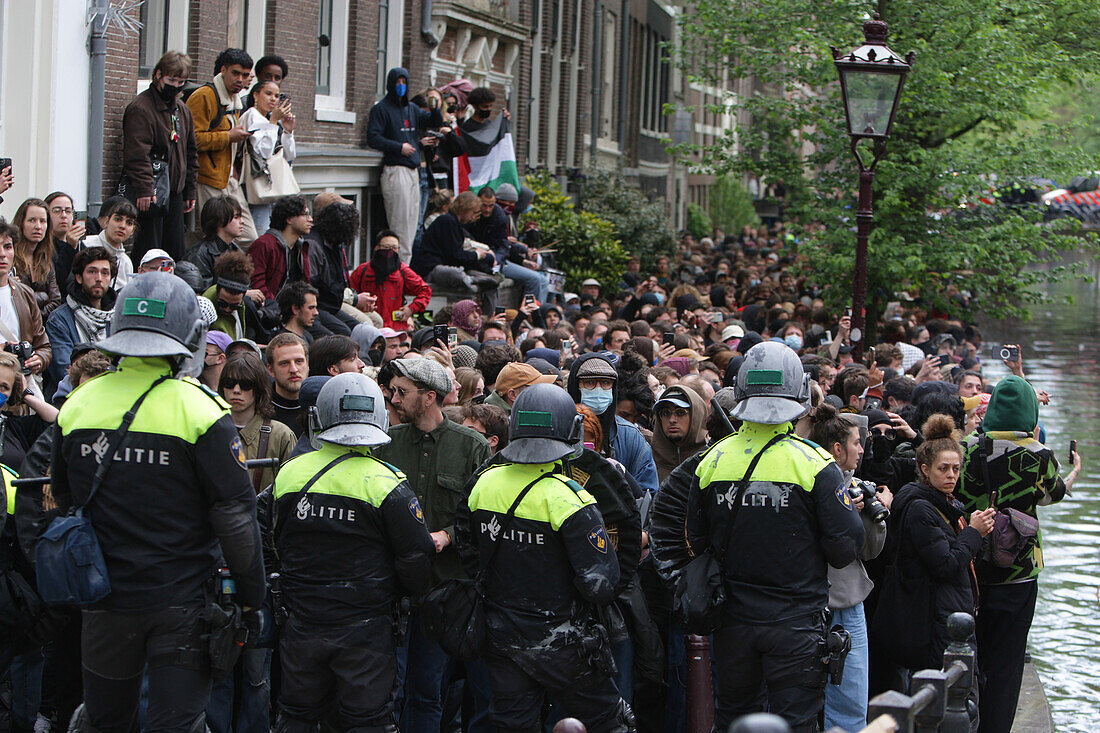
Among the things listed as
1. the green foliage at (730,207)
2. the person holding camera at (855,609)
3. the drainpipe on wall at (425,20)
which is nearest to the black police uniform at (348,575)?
the person holding camera at (855,609)

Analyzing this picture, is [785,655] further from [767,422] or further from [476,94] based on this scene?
[476,94]

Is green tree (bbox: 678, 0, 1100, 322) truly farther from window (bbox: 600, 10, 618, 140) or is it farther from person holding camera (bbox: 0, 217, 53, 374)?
person holding camera (bbox: 0, 217, 53, 374)

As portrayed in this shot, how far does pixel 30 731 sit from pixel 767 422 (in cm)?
340

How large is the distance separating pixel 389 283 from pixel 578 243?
10.3 metres

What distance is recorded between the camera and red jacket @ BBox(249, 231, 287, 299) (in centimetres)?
1042

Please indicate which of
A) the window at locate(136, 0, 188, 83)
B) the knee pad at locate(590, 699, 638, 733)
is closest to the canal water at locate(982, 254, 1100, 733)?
the knee pad at locate(590, 699, 638, 733)

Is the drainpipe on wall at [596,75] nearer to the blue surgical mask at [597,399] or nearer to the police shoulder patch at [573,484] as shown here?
the blue surgical mask at [597,399]

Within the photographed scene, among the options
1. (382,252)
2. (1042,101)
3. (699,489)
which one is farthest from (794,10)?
(699,489)

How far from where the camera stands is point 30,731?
5.91 meters

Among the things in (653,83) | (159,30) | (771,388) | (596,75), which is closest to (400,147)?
(159,30)

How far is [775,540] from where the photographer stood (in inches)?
225

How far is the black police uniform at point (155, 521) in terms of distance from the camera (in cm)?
478

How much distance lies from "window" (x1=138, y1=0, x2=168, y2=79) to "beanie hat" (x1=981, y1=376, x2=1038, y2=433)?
26.6 ft

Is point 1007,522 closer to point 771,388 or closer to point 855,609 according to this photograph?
point 855,609
